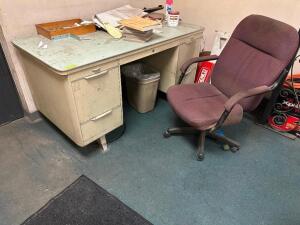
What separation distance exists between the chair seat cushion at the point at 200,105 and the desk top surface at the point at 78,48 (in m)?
0.42

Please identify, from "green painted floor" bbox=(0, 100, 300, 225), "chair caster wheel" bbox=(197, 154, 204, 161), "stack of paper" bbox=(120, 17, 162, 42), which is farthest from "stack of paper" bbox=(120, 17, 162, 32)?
"chair caster wheel" bbox=(197, 154, 204, 161)

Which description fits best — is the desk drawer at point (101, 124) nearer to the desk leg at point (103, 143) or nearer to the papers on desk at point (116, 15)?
the desk leg at point (103, 143)

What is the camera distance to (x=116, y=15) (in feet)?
6.08

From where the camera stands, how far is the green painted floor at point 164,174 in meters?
1.33

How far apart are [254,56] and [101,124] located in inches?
45.4

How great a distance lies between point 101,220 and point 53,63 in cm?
93

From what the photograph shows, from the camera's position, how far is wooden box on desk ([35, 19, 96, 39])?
5.12 feet

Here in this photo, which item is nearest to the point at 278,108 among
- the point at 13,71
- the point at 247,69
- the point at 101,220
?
the point at 247,69

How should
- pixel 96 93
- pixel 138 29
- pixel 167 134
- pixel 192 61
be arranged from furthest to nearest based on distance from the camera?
pixel 167 134 < pixel 192 61 < pixel 138 29 < pixel 96 93

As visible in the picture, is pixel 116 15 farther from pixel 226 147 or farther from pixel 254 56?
pixel 226 147

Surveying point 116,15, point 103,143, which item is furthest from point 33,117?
point 116,15

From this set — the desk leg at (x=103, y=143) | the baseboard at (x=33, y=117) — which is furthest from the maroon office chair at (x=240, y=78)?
the baseboard at (x=33, y=117)

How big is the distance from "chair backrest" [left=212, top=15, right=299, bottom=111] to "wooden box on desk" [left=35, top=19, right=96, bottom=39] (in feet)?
3.47

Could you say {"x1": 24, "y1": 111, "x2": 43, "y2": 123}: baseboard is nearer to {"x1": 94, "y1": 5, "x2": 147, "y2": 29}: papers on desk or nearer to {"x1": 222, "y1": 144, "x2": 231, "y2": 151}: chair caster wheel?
{"x1": 94, "y1": 5, "x2": 147, "y2": 29}: papers on desk
